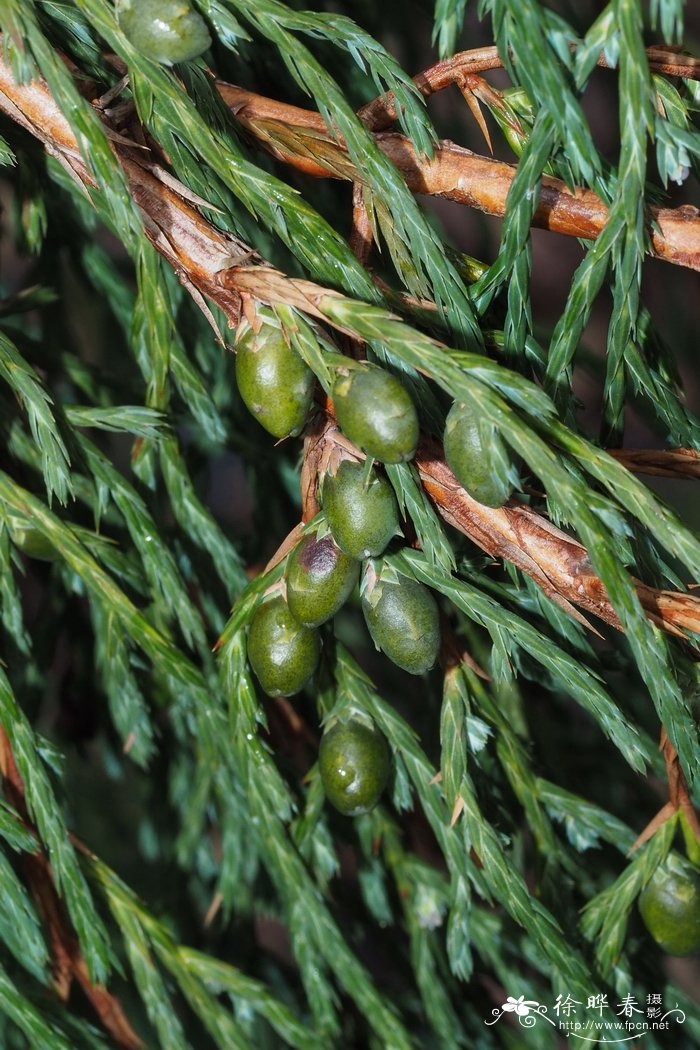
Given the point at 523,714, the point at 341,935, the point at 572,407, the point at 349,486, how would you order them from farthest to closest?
the point at 523,714 → the point at 341,935 → the point at 572,407 → the point at 349,486

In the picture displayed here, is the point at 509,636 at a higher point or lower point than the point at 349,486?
lower

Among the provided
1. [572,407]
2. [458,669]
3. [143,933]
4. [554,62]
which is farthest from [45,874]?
[554,62]

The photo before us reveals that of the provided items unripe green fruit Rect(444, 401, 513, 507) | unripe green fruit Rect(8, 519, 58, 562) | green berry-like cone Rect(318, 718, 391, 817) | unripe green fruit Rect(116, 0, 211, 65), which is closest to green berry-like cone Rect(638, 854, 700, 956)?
green berry-like cone Rect(318, 718, 391, 817)

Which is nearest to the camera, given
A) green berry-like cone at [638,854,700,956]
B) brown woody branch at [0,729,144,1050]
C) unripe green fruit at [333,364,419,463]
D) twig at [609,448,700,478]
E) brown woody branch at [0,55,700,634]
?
unripe green fruit at [333,364,419,463]

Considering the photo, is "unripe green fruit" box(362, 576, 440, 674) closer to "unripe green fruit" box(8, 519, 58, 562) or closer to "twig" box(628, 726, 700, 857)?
"twig" box(628, 726, 700, 857)

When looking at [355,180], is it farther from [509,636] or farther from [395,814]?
[395,814]

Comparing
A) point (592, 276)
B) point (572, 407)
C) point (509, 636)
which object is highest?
point (592, 276)

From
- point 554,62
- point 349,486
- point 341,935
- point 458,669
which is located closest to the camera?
point 554,62

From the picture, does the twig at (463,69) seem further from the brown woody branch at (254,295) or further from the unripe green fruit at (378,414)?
the unripe green fruit at (378,414)
